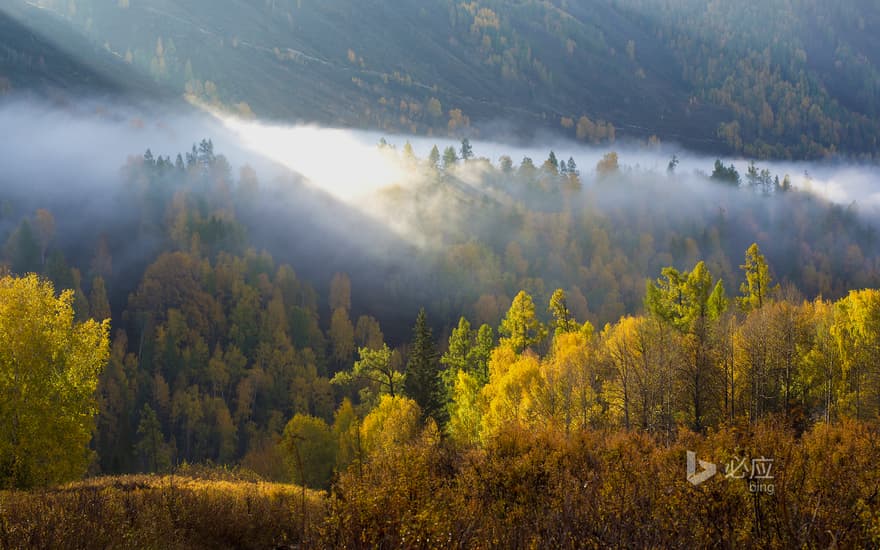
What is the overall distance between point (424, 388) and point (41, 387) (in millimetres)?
31672

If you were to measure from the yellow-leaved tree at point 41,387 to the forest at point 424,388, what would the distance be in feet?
0.35

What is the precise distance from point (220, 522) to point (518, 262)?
15542cm

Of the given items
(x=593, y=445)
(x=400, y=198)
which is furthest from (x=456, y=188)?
(x=593, y=445)

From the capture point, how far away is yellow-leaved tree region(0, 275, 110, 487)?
26.7m

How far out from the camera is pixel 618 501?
51.3 ft

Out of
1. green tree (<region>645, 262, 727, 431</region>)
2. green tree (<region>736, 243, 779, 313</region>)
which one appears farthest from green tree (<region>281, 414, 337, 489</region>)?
green tree (<region>736, 243, 779, 313</region>)

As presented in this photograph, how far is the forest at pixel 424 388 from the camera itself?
47.6 ft

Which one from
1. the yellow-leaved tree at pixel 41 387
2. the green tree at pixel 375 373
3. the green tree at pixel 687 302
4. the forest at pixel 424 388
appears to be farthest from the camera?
the green tree at pixel 375 373

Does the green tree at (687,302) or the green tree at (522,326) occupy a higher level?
the green tree at (687,302)

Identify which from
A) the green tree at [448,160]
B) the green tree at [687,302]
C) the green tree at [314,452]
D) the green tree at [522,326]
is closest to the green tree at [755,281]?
the green tree at [687,302]

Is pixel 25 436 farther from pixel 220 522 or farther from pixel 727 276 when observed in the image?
pixel 727 276

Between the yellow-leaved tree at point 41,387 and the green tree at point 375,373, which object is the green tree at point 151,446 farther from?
the yellow-leaved tree at point 41,387

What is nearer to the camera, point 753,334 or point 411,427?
point 753,334

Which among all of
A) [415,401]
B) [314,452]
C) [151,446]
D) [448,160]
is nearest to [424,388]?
[415,401]
